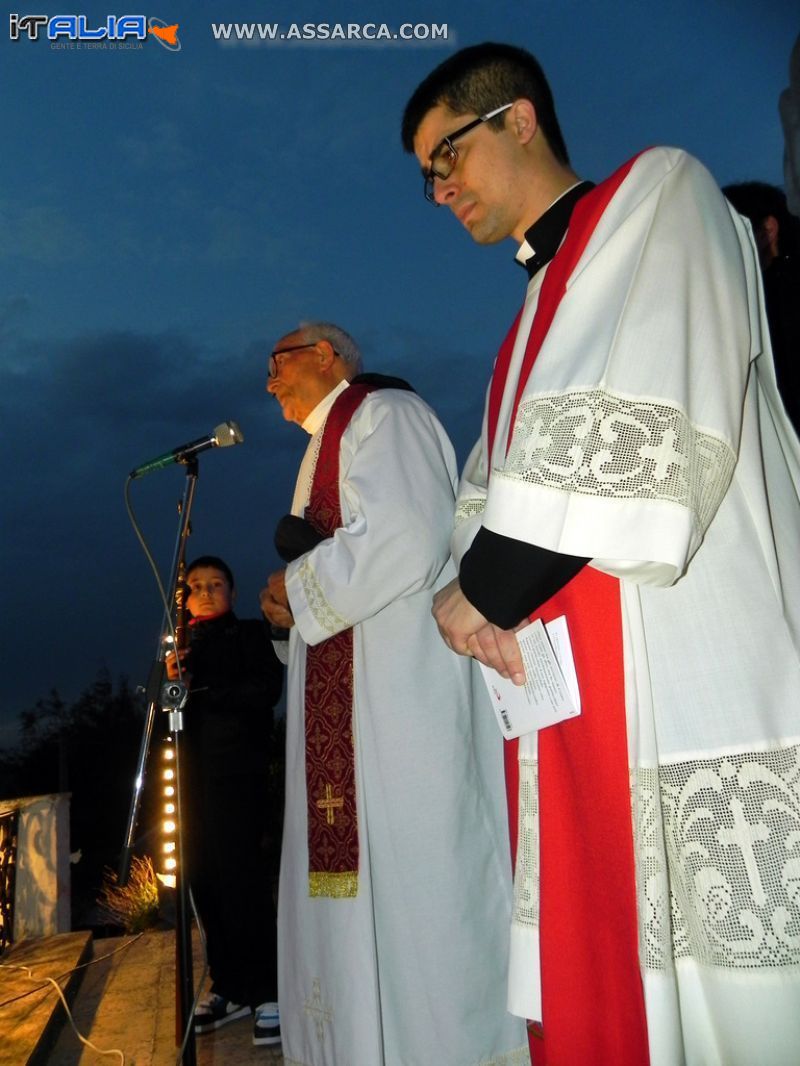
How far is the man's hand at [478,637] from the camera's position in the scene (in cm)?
125

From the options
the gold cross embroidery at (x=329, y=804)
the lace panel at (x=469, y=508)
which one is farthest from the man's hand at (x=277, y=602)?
the lace panel at (x=469, y=508)

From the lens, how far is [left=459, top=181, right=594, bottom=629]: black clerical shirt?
110 cm

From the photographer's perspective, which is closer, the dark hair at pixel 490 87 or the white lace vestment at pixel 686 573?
the white lace vestment at pixel 686 573

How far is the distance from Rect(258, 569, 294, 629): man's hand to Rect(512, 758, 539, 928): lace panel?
4.31 feet

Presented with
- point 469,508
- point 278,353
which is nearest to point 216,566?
point 278,353

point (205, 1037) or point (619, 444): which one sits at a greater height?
point (619, 444)

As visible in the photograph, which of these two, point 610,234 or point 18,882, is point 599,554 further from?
point 18,882

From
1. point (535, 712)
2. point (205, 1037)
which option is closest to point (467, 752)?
point (535, 712)

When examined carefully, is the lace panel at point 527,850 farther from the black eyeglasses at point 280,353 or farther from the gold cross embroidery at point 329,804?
the black eyeglasses at point 280,353

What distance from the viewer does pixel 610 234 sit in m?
1.20

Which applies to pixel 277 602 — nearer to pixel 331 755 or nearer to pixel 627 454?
pixel 331 755

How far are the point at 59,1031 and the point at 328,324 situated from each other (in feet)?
11.1

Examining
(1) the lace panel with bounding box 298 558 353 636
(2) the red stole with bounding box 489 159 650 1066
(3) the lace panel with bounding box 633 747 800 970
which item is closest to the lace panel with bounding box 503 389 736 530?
(2) the red stole with bounding box 489 159 650 1066

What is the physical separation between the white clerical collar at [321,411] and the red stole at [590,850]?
193 cm
